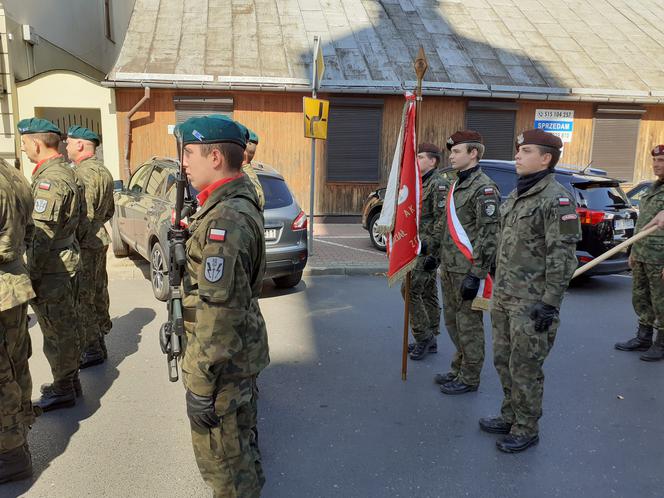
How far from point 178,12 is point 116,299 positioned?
35.8 feet

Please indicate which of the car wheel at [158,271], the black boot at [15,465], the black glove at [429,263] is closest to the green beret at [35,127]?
the black boot at [15,465]

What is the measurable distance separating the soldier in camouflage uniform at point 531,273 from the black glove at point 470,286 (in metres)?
0.33

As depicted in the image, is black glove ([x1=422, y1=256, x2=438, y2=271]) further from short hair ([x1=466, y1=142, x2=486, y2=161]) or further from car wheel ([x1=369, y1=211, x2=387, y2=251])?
car wheel ([x1=369, y1=211, x2=387, y2=251])

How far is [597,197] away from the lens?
7316 mm

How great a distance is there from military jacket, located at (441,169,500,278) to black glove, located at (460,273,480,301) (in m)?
0.05

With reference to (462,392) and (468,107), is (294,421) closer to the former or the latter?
(462,392)

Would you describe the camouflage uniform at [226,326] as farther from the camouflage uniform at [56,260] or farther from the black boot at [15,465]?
the camouflage uniform at [56,260]

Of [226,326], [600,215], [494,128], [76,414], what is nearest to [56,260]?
[76,414]

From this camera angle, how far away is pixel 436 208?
478 centimetres

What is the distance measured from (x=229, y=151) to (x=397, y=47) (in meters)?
13.2

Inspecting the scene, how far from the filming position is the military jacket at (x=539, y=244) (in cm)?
319

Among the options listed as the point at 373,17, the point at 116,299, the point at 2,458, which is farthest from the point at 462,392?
the point at 373,17

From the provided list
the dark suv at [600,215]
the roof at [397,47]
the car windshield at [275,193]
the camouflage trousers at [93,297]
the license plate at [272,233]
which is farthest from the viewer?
the roof at [397,47]

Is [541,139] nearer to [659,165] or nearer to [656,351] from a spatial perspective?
[659,165]
